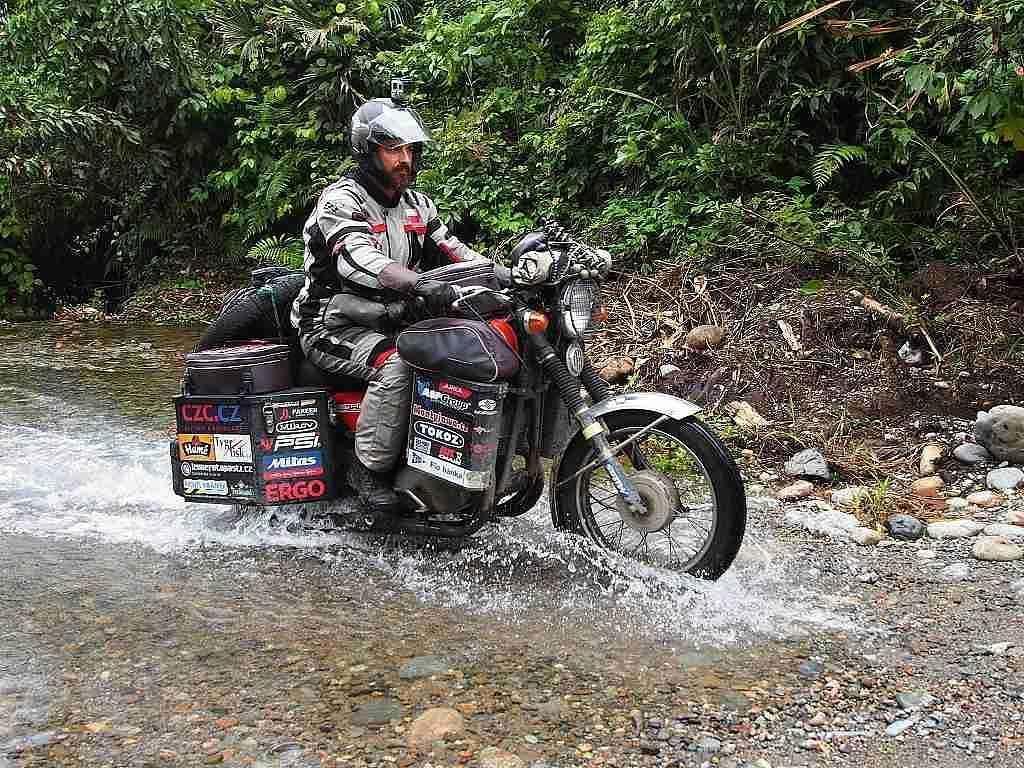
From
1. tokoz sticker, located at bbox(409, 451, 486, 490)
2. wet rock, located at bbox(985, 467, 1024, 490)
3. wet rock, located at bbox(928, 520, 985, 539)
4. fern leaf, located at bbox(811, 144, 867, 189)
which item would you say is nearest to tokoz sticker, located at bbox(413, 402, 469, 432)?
tokoz sticker, located at bbox(409, 451, 486, 490)

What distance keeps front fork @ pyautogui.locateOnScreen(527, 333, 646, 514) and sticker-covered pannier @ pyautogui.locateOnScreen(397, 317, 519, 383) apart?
0.11m

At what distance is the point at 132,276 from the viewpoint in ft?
42.0

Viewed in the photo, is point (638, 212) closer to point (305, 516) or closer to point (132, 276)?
point (305, 516)

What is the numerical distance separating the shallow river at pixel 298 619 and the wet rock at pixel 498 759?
0.41 ft

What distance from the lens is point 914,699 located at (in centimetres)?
310

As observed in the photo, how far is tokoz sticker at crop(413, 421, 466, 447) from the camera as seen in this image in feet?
13.4

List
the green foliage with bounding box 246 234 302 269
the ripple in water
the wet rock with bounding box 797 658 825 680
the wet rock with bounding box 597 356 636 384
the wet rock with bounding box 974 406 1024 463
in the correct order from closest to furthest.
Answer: the wet rock with bounding box 797 658 825 680, the ripple in water, the wet rock with bounding box 974 406 1024 463, the wet rock with bounding box 597 356 636 384, the green foliage with bounding box 246 234 302 269

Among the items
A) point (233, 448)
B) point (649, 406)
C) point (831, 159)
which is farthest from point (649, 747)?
point (831, 159)

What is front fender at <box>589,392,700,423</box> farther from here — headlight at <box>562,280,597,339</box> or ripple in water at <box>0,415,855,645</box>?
ripple in water at <box>0,415,855,645</box>

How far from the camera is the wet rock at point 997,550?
13.6 ft

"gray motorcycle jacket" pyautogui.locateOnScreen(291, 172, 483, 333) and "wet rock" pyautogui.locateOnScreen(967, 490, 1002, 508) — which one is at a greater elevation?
"gray motorcycle jacket" pyautogui.locateOnScreen(291, 172, 483, 333)

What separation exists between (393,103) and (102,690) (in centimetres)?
258

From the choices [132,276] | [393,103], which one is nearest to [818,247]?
[393,103]

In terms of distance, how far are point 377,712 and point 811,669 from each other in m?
1.35
